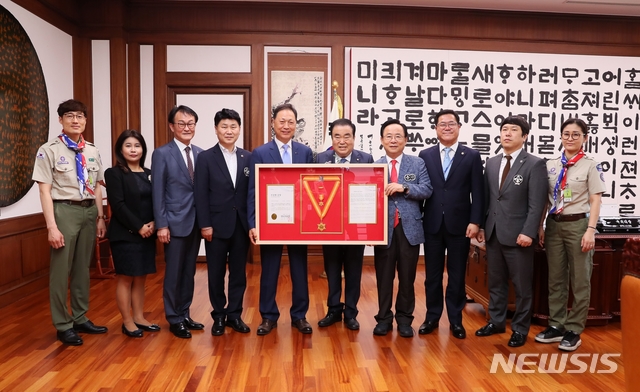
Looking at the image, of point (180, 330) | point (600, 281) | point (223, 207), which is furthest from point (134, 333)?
point (600, 281)

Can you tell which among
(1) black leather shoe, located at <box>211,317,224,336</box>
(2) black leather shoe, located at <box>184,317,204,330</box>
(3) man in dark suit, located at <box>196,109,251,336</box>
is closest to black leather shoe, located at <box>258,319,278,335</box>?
(3) man in dark suit, located at <box>196,109,251,336</box>

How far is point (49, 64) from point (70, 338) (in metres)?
2.88

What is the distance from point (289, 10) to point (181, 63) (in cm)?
138

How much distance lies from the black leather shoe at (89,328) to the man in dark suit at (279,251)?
107cm

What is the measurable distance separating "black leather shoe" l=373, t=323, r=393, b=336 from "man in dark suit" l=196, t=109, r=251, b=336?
2.85 ft

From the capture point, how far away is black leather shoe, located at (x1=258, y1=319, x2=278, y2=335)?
9.96 feet

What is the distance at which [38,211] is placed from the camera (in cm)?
429

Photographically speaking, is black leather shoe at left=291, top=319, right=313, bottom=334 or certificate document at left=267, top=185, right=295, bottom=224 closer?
certificate document at left=267, top=185, right=295, bottom=224

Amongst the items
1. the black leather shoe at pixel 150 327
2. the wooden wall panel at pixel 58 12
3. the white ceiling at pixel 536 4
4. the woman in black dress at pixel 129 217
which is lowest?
the black leather shoe at pixel 150 327

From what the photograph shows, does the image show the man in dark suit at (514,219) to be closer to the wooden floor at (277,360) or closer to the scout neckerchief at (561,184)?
the scout neckerchief at (561,184)

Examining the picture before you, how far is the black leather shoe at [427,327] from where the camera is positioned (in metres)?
3.08

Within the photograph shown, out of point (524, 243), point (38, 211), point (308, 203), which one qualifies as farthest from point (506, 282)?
point (38, 211)

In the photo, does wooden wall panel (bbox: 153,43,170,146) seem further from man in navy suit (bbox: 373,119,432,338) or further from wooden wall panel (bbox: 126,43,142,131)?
man in navy suit (bbox: 373,119,432,338)

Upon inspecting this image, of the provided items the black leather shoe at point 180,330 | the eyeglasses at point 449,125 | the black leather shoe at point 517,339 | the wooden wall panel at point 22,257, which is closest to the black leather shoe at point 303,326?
the black leather shoe at point 180,330
